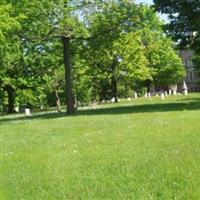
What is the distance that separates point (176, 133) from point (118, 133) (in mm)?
2592

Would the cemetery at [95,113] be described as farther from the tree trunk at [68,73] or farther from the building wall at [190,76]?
the building wall at [190,76]

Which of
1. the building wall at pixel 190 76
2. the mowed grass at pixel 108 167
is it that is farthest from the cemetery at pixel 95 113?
the building wall at pixel 190 76

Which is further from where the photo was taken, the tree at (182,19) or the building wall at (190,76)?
the building wall at (190,76)

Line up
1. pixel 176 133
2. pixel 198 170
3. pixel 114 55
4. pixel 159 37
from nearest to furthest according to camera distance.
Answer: pixel 198 170, pixel 176 133, pixel 114 55, pixel 159 37

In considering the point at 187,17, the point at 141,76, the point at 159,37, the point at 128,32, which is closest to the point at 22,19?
the point at 128,32

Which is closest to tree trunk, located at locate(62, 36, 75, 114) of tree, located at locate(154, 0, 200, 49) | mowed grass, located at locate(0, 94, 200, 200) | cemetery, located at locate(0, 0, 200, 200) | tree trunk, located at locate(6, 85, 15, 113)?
cemetery, located at locate(0, 0, 200, 200)

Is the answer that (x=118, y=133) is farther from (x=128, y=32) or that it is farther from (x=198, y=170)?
(x=128, y=32)

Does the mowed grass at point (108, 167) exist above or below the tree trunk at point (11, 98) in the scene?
below

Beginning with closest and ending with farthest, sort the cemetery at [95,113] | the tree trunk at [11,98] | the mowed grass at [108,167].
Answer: the mowed grass at [108,167] → the cemetery at [95,113] → the tree trunk at [11,98]

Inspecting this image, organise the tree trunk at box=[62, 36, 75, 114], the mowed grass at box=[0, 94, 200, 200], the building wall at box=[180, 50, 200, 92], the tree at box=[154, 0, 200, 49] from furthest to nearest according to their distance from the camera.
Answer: the building wall at box=[180, 50, 200, 92] < the tree trunk at box=[62, 36, 75, 114] < the tree at box=[154, 0, 200, 49] < the mowed grass at box=[0, 94, 200, 200]

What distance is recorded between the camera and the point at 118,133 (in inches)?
714

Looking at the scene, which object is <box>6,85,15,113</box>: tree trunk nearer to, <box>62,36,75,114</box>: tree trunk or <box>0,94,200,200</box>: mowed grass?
<box>62,36,75,114</box>: tree trunk

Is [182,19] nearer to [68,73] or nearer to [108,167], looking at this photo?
[68,73]

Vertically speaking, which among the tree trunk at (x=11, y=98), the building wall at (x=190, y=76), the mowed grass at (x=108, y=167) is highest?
the building wall at (x=190, y=76)
